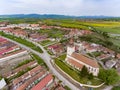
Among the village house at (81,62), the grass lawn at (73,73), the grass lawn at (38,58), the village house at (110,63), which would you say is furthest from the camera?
the grass lawn at (38,58)

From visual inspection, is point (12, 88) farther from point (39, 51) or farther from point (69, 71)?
point (39, 51)

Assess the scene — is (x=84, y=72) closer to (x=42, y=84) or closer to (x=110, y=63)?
(x=42, y=84)

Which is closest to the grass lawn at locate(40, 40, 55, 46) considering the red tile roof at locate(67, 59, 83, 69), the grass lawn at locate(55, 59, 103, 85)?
the grass lawn at locate(55, 59, 103, 85)

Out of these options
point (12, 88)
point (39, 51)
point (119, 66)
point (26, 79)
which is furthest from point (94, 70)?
point (39, 51)

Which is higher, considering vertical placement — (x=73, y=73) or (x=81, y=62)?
(x=81, y=62)

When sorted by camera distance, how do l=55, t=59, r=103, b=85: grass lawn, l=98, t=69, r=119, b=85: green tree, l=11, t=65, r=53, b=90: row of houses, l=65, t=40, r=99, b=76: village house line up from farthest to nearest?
l=65, t=40, r=99, b=76: village house → l=55, t=59, r=103, b=85: grass lawn → l=98, t=69, r=119, b=85: green tree → l=11, t=65, r=53, b=90: row of houses

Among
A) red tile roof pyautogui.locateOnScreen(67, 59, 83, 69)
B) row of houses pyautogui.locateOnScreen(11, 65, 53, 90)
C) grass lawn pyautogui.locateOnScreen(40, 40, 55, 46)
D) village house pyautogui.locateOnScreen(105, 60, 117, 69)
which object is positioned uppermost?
row of houses pyautogui.locateOnScreen(11, 65, 53, 90)

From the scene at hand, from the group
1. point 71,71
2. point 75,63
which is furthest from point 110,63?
point 71,71

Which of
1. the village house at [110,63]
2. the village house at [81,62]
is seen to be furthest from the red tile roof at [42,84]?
the village house at [110,63]

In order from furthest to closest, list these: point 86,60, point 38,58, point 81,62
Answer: point 38,58 → point 81,62 → point 86,60

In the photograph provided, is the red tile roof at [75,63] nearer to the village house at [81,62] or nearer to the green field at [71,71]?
the village house at [81,62]

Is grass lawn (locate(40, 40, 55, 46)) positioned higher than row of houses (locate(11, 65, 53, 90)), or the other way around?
row of houses (locate(11, 65, 53, 90))

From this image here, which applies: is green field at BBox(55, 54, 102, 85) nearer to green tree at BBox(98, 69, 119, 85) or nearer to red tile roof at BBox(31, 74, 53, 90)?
green tree at BBox(98, 69, 119, 85)
